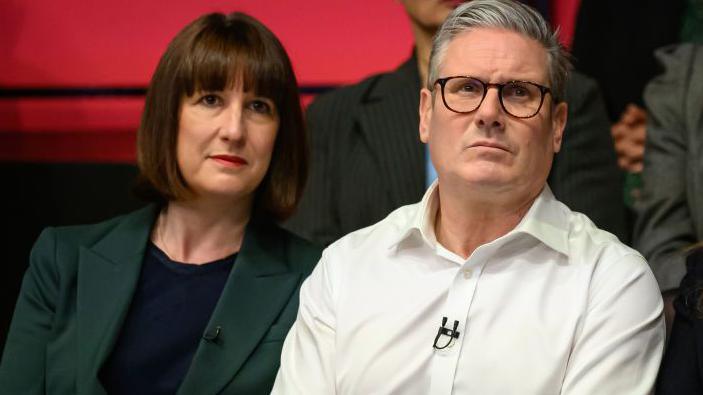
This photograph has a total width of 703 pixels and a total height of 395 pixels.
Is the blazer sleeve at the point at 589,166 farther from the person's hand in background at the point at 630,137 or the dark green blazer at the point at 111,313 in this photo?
the dark green blazer at the point at 111,313

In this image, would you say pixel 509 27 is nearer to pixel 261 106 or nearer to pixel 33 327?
pixel 261 106

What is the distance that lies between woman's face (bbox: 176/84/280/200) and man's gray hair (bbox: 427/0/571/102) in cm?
46

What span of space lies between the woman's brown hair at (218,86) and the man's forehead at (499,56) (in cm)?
50

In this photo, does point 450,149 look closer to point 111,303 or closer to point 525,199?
point 525,199

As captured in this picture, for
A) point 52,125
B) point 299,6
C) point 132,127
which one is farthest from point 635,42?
A: point 52,125

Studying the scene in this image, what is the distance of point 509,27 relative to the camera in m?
1.92

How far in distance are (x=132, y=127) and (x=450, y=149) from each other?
1.71 m

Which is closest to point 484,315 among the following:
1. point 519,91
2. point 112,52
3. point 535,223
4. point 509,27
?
point 535,223

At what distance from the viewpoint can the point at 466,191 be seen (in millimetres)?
1898

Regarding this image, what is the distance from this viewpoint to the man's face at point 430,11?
111 inches

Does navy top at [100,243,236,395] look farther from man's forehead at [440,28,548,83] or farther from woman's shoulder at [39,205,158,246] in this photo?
man's forehead at [440,28,548,83]

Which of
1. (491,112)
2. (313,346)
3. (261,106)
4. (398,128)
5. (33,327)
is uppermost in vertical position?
(491,112)

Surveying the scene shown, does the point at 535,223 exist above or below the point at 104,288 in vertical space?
above

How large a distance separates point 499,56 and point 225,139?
2.19 feet
